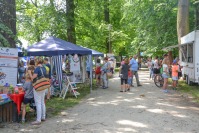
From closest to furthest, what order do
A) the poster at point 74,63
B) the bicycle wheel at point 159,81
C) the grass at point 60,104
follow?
the grass at point 60,104 < the bicycle wheel at point 159,81 < the poster at point 74,63

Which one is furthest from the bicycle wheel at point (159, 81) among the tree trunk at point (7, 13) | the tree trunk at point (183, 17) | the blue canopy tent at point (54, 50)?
the tree trunk at point (7, 13)

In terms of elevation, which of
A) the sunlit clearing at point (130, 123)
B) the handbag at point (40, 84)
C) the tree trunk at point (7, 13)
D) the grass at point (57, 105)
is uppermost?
the tree trunk at point (7, 13)

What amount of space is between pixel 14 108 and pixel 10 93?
0.44 meters

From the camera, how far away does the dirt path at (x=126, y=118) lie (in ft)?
22.5

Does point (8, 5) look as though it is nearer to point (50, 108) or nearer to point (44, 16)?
point (50, 108)

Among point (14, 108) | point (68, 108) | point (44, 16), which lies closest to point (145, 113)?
point (68, 108)

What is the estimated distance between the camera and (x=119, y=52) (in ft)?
161

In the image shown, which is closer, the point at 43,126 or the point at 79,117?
the point at 43,126

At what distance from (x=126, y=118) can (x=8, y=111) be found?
3346 millimetres

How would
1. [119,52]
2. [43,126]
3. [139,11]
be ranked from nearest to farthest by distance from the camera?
[43,126], [139,11], [119,52]

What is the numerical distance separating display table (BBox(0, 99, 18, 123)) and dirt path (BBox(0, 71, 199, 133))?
2.42 feet

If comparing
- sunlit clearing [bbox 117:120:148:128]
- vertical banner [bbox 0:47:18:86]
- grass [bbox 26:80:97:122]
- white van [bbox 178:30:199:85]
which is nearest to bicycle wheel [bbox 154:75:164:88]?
white van [bbox 178:30:199:85]

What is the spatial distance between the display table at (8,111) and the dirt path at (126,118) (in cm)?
74

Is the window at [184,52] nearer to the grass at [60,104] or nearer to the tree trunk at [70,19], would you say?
the grass at [60,104]
